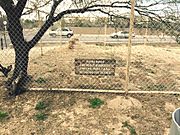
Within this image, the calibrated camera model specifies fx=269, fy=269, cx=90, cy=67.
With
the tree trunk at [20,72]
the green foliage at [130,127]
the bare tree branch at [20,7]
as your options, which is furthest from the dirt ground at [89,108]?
the bare tree branch at [20,7]

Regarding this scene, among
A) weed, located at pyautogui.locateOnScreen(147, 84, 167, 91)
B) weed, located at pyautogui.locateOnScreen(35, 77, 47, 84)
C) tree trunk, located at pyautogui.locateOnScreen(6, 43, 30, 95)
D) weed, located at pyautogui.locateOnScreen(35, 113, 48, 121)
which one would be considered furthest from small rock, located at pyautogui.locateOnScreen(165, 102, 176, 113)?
tree trunk, located at pyautogui.locateOnScreen(6, 43, 30, 95)

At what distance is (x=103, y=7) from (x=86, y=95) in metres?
1.76

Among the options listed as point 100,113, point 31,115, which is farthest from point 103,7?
point 31,115

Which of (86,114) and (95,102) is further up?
(95,102)

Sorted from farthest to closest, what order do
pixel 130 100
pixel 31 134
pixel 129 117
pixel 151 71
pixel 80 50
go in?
1. pixel 80 50
2. pixel 151 71
3. pixel 130 100
4. pixel 129 117
5. pixel 31 134

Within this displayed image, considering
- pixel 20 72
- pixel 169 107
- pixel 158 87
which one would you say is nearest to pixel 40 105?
pixel 20 72

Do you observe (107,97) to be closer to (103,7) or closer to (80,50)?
(103,7)

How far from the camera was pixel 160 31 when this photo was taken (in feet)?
17.4

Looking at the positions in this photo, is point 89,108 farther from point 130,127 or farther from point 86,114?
point 130,127

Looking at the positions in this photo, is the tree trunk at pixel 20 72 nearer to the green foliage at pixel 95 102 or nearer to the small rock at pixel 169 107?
the green foliage at pixel 95 102

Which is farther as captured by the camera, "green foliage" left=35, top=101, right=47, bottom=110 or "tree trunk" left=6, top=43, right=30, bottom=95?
"tree trunk" left=6, top=43, right=30, bottom=95

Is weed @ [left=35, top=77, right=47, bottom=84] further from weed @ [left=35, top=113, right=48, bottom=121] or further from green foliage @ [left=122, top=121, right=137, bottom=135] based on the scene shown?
green foliage @ [left=122, top=121, right=137, bottom=135]

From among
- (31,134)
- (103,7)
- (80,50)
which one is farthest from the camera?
(80,50)

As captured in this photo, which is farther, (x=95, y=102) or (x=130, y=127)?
(x=95, y=102)
